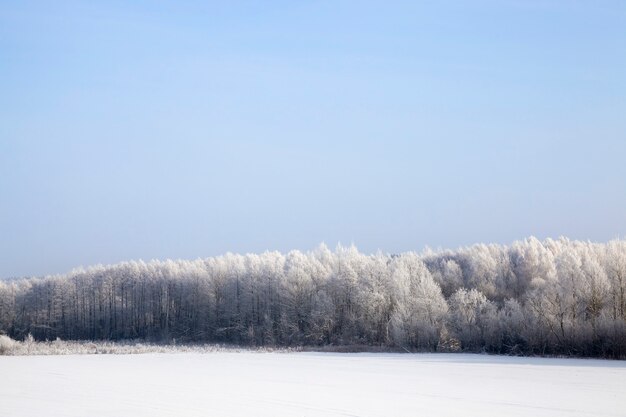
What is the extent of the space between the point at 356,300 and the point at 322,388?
1452 inches

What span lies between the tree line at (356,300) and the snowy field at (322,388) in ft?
19.7

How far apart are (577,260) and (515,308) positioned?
5.21 m

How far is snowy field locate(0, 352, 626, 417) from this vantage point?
16438 mm

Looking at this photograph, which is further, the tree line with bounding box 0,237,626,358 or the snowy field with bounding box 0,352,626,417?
the tree line with bounding box 0,237,626,358

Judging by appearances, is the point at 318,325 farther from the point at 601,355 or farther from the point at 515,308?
the point at 601,355

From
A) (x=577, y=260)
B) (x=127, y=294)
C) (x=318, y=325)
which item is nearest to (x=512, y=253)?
(x=318, y=325)

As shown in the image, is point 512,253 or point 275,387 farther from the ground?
point 512,253

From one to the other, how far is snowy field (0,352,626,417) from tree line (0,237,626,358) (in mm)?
5999

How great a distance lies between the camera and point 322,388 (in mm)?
21422

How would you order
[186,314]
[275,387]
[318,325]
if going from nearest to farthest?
[275,387] → [318,325] → [186,314]

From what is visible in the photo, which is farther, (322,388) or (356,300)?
(356,300)

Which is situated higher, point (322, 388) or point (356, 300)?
point (356, 300)

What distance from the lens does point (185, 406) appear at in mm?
17203

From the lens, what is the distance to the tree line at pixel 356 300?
123 feet
